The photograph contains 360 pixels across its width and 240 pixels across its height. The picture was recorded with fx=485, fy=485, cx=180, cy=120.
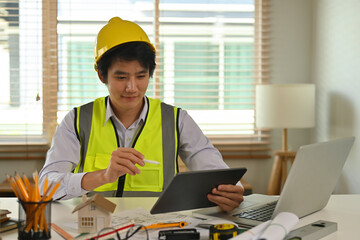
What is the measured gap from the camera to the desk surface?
4.39 ft

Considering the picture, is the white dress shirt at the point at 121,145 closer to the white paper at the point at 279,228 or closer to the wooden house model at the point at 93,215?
the wooden house model at the point at 93,215

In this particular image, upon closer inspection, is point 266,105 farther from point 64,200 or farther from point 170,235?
point 170,235

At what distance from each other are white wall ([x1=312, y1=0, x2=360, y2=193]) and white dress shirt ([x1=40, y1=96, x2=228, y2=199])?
1.51m

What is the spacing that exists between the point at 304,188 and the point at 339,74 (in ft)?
7.40

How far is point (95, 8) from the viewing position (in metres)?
3.94

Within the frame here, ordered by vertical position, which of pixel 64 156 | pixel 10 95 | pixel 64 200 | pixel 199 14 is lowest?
pixel 64 200

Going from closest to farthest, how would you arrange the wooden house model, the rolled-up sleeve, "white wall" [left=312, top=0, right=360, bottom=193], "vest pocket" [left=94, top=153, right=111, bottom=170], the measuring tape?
the measuring tape, the wooden house model, the rolled-up sleeve, "vest pocket" [left=94, top=153, right=111, bottom=170], "white wall" [left=312, top=0, right=360, bottom=193]

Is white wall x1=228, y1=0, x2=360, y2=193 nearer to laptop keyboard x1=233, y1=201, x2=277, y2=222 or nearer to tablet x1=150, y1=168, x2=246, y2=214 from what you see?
laptop keyboard x1=233, y1=201, x2=277, y2=222

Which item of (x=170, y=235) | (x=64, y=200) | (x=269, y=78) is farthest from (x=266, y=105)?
(x=170, y=235)

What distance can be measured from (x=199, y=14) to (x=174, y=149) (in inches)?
86.2

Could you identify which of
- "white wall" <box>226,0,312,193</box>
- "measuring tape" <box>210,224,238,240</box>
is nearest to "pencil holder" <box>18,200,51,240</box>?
"measuring tape" <box>210,224,238,240</box>

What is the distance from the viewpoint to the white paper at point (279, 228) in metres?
1.04

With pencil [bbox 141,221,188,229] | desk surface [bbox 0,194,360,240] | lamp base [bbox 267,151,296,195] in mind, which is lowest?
lamp base [bbox 267,151,296,195]

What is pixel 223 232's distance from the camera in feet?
3.80
